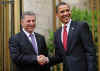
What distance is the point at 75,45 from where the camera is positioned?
275 centimetres

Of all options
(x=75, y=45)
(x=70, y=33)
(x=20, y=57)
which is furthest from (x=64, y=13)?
(x=20, y=57)

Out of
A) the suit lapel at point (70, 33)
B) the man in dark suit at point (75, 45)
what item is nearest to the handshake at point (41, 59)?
the man in dark suit at point (75, 45)

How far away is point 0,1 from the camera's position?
4590 mm

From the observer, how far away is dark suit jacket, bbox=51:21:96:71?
268 cm

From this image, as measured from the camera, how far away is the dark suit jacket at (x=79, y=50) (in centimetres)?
268

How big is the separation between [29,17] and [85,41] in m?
0.71

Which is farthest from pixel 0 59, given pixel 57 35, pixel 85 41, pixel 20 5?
pixel 85 41

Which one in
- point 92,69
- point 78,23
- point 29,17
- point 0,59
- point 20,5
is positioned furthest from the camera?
point 0,59

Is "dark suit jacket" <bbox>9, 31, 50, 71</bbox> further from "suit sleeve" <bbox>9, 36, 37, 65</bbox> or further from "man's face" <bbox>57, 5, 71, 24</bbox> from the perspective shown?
"man's face" <bbox>57, 5, 71, 24</bbox>

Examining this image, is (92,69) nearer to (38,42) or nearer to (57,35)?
(57,35)

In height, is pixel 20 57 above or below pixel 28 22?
below

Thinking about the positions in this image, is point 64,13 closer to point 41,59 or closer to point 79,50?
point 79,50

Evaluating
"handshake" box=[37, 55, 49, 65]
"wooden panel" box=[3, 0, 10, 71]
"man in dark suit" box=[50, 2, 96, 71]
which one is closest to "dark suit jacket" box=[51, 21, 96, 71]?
"man in dark suit" box=[50, 2, 96, 71]

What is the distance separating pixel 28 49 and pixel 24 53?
0.06 m
